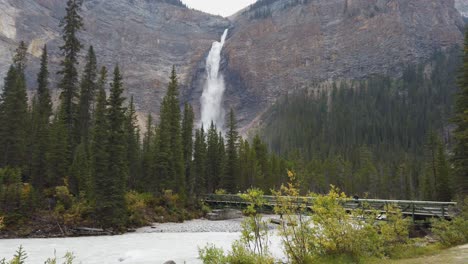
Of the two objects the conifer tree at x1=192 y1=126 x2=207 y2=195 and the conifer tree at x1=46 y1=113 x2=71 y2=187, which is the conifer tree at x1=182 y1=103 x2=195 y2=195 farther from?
the conifer tree at x1=46 y1=113 x2=71 y2=187

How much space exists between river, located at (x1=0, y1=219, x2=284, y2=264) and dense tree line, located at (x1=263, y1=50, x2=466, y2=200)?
4123cm

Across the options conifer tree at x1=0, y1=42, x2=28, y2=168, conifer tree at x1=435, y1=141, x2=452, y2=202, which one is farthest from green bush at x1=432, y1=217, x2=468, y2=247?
conifer tree at x1=0, y1=42, x2=28, y2=168

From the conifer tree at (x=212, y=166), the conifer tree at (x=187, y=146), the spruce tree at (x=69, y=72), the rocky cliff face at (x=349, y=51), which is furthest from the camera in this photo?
the rocky cliff face at (x=349, y=51)

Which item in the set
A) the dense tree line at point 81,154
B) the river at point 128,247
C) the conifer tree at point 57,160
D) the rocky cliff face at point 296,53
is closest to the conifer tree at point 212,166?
the dense tree line at point 81,154

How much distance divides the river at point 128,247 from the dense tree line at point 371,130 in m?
41.2

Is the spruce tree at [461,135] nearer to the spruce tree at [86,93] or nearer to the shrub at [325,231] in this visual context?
the shrub at [325,231]

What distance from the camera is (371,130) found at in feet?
404

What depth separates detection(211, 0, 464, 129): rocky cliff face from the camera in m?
179

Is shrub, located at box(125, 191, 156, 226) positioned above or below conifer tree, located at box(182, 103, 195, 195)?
below

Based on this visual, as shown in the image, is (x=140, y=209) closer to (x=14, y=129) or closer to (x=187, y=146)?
(x=14, y=129)

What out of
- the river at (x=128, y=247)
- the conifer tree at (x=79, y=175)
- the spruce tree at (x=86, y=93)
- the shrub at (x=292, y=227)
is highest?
the spruce tree at (x=86, y=93)

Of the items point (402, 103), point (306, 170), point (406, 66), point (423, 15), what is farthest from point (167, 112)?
point (423, 15)

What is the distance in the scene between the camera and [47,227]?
27.2 meters

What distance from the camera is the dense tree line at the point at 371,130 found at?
84.0 m
